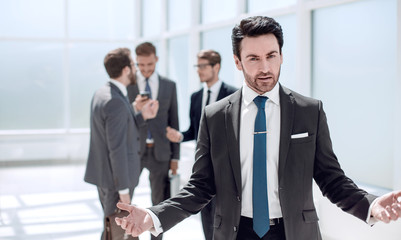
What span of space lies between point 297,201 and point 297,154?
172mm

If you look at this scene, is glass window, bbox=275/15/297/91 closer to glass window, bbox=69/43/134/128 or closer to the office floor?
the office floor

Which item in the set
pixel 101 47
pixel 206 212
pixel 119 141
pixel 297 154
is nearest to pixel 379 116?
pixel 206 212

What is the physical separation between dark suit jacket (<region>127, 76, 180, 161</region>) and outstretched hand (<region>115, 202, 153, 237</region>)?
266 cm

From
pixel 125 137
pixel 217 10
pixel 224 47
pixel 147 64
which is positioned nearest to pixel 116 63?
pixel 125 137

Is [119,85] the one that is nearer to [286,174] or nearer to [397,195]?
[286,174]

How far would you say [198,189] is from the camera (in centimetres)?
185

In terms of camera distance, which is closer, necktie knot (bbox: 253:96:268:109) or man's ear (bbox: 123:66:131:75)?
necktie knot (bbox: 253:96:268:109)

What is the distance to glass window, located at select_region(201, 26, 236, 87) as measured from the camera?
6402 mm

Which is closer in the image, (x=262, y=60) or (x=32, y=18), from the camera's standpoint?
(x=262, y=60)

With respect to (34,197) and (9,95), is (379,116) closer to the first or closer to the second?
(34,197)

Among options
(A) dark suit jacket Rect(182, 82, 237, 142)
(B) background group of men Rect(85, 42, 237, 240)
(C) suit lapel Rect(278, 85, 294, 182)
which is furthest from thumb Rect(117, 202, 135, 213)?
(A) dark suit jacket Rect(182, 82, 237, 142)

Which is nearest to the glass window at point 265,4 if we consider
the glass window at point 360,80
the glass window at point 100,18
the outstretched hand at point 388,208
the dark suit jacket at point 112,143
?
the glass window at point 360,80

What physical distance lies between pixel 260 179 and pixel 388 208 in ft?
1.47

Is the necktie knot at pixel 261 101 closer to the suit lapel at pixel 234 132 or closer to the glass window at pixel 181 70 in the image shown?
the suit lapel at pixel 234 132
